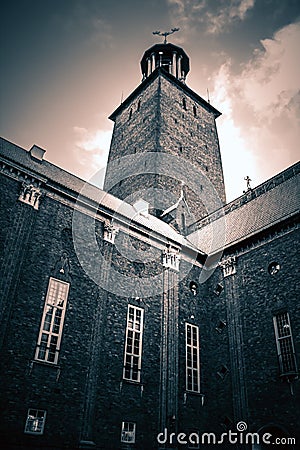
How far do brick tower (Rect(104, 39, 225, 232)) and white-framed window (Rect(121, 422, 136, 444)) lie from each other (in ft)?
53.7

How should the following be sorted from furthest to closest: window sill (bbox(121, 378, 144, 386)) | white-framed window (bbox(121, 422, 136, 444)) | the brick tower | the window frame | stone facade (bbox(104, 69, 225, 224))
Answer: stone facade (bbox(104, 69, 225, 224))
the brick tower
window sill (bbox(121, 378, 144, 386))
white-framed window (bbox(121, 422, 136, 444))
the window frame

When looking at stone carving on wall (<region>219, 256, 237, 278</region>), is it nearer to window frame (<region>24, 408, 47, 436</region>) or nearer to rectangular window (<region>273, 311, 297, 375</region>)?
rectangular window (<region>273, 311, 297, 375</region>)

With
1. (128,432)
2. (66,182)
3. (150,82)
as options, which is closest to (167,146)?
(150,82)

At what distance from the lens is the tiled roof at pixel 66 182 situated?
62.7 ft

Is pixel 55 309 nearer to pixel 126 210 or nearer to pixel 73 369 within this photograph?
pixel 73 369

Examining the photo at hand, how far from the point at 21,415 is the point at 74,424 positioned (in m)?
2.30

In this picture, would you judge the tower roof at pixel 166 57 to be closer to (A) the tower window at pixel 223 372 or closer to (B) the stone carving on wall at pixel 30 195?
(B) the stone carving on wall at pixel 30 195

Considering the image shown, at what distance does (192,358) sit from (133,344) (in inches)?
159

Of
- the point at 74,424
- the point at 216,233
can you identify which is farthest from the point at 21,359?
the point at 216,233

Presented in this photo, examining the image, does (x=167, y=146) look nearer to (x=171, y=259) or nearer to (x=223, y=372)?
(x=171, y=259)

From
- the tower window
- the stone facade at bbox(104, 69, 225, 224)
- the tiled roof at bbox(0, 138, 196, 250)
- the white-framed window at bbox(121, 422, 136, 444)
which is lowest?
the white-framed window at bbox(121, 422, 136, 444)

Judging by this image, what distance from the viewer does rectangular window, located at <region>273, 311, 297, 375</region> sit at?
17.6m

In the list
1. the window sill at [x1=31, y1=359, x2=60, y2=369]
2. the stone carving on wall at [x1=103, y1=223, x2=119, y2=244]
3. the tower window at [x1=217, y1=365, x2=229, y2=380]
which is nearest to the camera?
the window sill at [x1=31, y1=359, x2=60, y2=369]

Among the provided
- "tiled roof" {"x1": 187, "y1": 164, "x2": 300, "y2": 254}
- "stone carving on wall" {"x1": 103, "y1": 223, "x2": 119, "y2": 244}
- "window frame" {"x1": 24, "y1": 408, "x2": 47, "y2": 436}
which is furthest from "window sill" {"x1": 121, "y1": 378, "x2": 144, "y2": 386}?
"tiled roof" {"x1": 187, "y1": 164, "x2": 300, "y2": 254}
